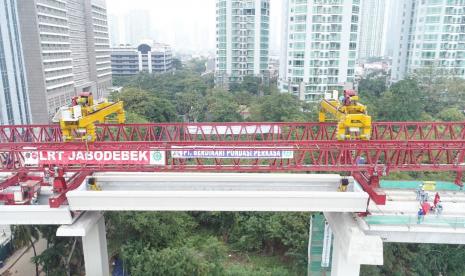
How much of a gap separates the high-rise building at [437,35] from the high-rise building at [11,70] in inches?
2413

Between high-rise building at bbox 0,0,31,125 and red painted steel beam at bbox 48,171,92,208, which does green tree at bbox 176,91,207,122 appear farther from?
red painted steel beam at bbox 48,171,92,208

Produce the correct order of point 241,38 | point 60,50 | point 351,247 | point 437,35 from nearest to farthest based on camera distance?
point 351,247, point 437,35, point 60,50, point 241,38

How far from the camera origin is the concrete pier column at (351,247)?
15344 mm

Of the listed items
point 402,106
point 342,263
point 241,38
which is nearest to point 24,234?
point 342,263

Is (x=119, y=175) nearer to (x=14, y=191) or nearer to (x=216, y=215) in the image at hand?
(x=14, y=191)

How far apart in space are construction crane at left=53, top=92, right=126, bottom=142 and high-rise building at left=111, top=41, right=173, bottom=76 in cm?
9995

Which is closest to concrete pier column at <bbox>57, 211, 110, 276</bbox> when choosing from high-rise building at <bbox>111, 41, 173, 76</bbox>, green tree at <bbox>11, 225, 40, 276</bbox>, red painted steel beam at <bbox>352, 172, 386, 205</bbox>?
green tree at <bbox>11, 225, 40, 276</bbox>

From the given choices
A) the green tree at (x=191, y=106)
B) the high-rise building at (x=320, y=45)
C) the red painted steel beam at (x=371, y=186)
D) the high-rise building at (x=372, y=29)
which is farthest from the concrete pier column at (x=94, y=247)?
the high-rise building at (x=372, y=29)

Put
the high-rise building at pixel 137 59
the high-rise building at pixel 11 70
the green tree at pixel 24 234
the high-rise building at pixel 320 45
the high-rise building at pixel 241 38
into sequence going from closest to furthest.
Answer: the green tree at pixel 24 234
the high-rise building at pixel 11 70
the high-rise building at pixel 320 45
the high-rise building at pixel 241 38
the high-rise building at pixel 137 59

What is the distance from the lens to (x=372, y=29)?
551 feet

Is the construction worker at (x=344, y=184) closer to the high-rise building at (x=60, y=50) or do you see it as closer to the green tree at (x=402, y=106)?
the green tree at (x=402, y=106)

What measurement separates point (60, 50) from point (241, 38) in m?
35.9

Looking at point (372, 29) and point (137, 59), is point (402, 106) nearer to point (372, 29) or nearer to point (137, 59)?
point (137, 59)

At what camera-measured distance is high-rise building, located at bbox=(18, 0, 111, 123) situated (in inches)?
1999
